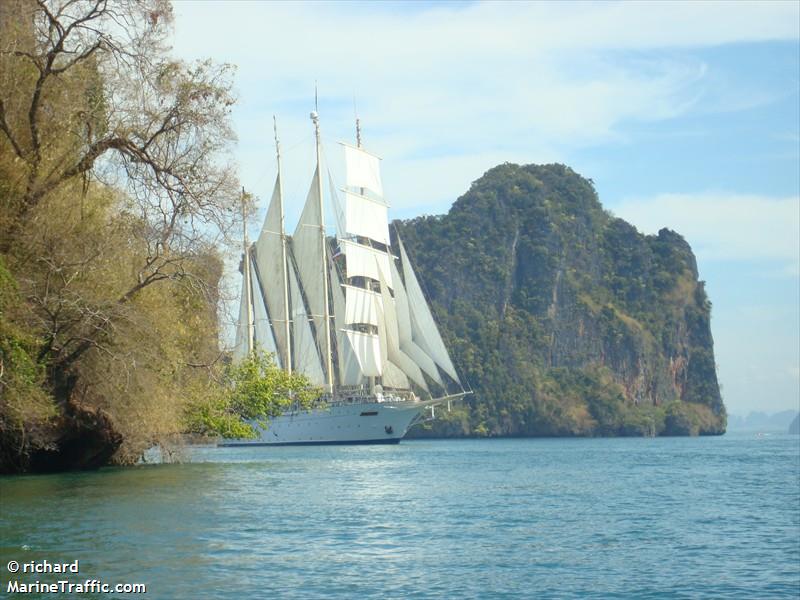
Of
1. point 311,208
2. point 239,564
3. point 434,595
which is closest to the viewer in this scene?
point 434,595

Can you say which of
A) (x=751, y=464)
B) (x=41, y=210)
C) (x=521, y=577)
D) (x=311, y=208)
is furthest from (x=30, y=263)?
(x=311, y=208)

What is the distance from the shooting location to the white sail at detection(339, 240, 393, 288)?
244 feet

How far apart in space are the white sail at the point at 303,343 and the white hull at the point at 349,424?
2.50m

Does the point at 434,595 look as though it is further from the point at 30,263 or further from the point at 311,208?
the point at 311,208

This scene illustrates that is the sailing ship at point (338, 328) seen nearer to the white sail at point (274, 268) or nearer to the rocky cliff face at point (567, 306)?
Answer: the white sail at point (274, 268)

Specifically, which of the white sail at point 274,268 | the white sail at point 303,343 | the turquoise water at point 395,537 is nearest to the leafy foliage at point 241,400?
the turquoise water at point 395,537

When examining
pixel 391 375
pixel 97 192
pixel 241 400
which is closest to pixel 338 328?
pixel 391 375

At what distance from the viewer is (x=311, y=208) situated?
7181 centimetres

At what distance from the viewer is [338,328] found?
73.4 m

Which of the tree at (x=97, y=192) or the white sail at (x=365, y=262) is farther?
the white sail at (x=365, y=262)

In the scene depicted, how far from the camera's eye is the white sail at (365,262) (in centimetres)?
7450

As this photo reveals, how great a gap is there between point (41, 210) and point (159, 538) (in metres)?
6.32

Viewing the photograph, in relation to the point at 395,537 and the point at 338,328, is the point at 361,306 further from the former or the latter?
the point at 395,537

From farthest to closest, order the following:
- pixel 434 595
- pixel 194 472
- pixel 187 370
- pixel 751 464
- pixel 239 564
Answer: pixel 751 464 → pixel 194 472 → pixel 187 370 → pixel 239 564 → pixel 434 595
